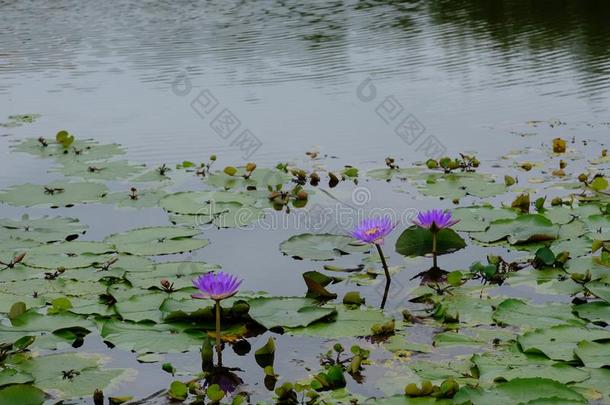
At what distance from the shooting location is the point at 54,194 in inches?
152

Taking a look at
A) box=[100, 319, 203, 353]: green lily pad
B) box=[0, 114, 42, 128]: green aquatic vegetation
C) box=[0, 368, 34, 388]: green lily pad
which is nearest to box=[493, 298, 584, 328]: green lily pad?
box=[100, 319, 203, 353]: green lily pad

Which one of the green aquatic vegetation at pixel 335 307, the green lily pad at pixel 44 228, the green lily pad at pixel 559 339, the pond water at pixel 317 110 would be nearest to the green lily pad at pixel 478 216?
the green aquatic vegetation at pixel 335 307

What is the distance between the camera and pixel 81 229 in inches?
134

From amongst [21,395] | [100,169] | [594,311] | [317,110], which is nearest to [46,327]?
[21,395]

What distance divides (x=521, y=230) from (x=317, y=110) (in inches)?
106

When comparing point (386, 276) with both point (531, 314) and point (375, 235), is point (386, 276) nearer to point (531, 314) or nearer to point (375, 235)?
point (375, 235)

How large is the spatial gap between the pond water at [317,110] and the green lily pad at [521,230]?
62mm

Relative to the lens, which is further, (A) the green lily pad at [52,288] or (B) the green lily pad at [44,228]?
(B) the green lily pad at [44,228]

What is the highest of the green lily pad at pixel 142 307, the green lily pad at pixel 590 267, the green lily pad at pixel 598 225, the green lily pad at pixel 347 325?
the green lily pad at pixel 142 307

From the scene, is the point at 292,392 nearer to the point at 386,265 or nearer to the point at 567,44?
the point at 386,265

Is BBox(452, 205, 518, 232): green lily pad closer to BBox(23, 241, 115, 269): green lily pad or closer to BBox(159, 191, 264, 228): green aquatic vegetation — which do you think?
BBox(159, 191, 264, 228): green aquatic vegetation

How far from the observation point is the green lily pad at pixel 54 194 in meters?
3.76

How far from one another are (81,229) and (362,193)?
1266 millimetres

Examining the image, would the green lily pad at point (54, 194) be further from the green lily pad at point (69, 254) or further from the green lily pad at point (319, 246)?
the green lily pad at point (319, 246)
